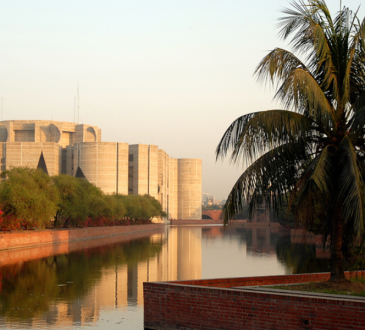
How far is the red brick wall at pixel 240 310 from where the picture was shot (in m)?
8.62

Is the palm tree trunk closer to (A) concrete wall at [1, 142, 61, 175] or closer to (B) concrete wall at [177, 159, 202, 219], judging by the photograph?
(A) concrete wall at [1, 142, 61, 175]

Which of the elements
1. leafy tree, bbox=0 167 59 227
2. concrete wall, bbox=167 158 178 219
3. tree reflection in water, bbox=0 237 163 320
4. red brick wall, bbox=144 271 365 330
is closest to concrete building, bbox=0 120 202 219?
concrete wall, bbox=167 158 178 219

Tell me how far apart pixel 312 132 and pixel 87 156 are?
98.7 m

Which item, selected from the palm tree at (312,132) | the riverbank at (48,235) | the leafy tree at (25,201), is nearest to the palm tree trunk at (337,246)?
the palm tree at (312,132)

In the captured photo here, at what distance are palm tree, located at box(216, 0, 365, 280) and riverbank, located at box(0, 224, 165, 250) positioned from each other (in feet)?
91.0

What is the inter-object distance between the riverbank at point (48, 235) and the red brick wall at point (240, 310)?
88.8ft

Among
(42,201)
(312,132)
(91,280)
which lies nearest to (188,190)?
(42,201)

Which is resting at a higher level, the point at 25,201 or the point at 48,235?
the point at 25,201

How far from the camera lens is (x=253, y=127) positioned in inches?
442

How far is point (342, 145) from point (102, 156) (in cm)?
9939

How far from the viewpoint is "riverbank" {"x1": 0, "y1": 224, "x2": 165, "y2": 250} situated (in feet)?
119

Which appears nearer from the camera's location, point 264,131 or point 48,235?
point 264,131

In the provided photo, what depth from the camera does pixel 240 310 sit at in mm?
9703

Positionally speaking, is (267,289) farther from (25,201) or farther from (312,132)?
(25,201)
